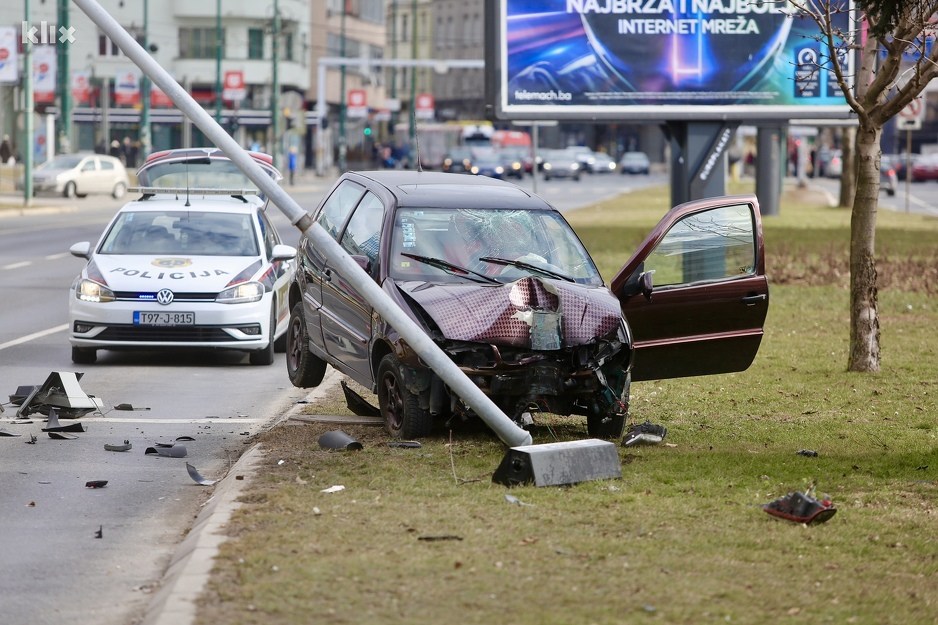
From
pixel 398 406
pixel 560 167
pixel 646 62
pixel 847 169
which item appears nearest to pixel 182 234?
pixel 398 406

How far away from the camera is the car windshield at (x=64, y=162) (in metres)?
53.0

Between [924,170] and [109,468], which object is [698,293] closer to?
[109,468]

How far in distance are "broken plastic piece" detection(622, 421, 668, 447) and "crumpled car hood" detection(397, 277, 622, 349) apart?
69cm

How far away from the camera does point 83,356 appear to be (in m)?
14.4

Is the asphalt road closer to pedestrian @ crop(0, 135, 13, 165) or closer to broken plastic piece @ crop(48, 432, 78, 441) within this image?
broken plastic piece @ crop(48, 432, 78, 441)

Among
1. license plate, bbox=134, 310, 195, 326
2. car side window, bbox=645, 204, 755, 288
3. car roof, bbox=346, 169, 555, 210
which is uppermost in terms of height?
car roof, bbox=346, 169, 555, 210

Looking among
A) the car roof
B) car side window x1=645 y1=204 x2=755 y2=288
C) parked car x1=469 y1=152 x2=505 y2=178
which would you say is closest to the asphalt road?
the car roof

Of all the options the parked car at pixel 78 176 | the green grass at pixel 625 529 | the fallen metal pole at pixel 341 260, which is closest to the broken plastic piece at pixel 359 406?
the green grass at pixel 625 529

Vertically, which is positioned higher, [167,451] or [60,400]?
[60,400]

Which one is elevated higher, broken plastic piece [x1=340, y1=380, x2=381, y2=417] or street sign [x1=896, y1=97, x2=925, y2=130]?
street sign [x1=896, y1=97, x2=925, y2=130]

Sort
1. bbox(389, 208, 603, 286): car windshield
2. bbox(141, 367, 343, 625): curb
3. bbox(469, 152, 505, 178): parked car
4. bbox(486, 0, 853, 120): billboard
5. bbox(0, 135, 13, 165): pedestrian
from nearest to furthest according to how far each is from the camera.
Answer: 1. bbox(141, 367, 343, 625): curb
2. bbox(389, 208, 603, 286): car windshield
3. bbox(486, 0, 853, 120): billboard
4. bbox(0, 135, 13, 165): pedestrian
5. bbox(469, 152, 505, 178): parked car

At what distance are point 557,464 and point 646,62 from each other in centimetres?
1716

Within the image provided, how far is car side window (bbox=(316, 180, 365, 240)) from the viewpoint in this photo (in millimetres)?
11359

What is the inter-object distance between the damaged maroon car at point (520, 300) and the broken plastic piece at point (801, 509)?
218 centimetres
